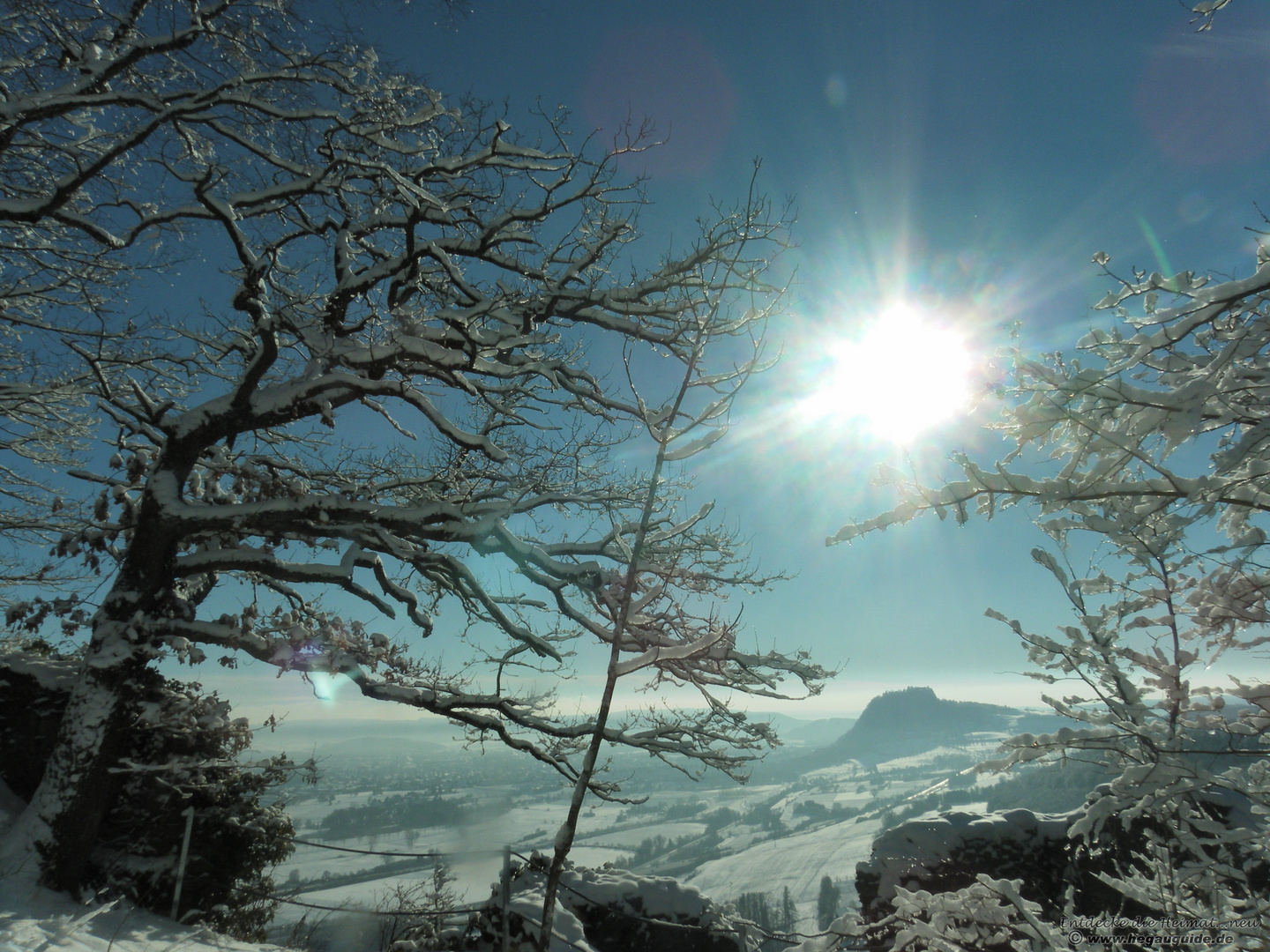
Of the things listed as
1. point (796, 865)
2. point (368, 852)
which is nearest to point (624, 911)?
point (368, 852)

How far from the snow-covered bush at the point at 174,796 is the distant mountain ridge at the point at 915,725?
67181mm

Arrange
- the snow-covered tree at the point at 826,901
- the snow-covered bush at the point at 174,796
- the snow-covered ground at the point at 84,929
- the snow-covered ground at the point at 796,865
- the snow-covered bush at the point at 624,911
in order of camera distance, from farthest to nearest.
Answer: the snow-covered ground at the point at 796,865 → the snow-covered tree at the point at 826,901 → the snow-covered bush at the point at 624,911 → the snow-covered bush at the point at 174,796 → the snow-covered ground at the point at 84,929

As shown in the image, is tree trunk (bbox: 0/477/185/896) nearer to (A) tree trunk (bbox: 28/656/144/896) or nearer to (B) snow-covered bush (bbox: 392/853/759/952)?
(A) tree trunk (bbox: 28/656/144/896)

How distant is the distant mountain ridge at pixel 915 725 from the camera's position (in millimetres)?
60906

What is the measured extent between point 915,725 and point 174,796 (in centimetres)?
7343

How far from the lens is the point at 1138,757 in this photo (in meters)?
2.55

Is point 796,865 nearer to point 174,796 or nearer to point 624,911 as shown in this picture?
point 624,911

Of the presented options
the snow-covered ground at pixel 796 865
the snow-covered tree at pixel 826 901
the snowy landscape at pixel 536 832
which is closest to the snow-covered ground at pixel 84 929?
the snowy landscape at pixel 536 832

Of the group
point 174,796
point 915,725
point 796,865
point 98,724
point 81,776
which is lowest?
point 796,865

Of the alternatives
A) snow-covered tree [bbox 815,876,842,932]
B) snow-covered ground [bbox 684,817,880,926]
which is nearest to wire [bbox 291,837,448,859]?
snow-covered tree [bbox 815,876,842,932]

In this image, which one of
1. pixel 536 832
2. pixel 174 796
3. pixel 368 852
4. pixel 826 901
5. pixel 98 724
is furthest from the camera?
pixel 536 832

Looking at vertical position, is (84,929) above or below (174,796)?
below

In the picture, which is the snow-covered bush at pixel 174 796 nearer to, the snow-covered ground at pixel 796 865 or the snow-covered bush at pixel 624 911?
the snow-covered bush at pixel 624 911

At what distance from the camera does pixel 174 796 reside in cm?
600
